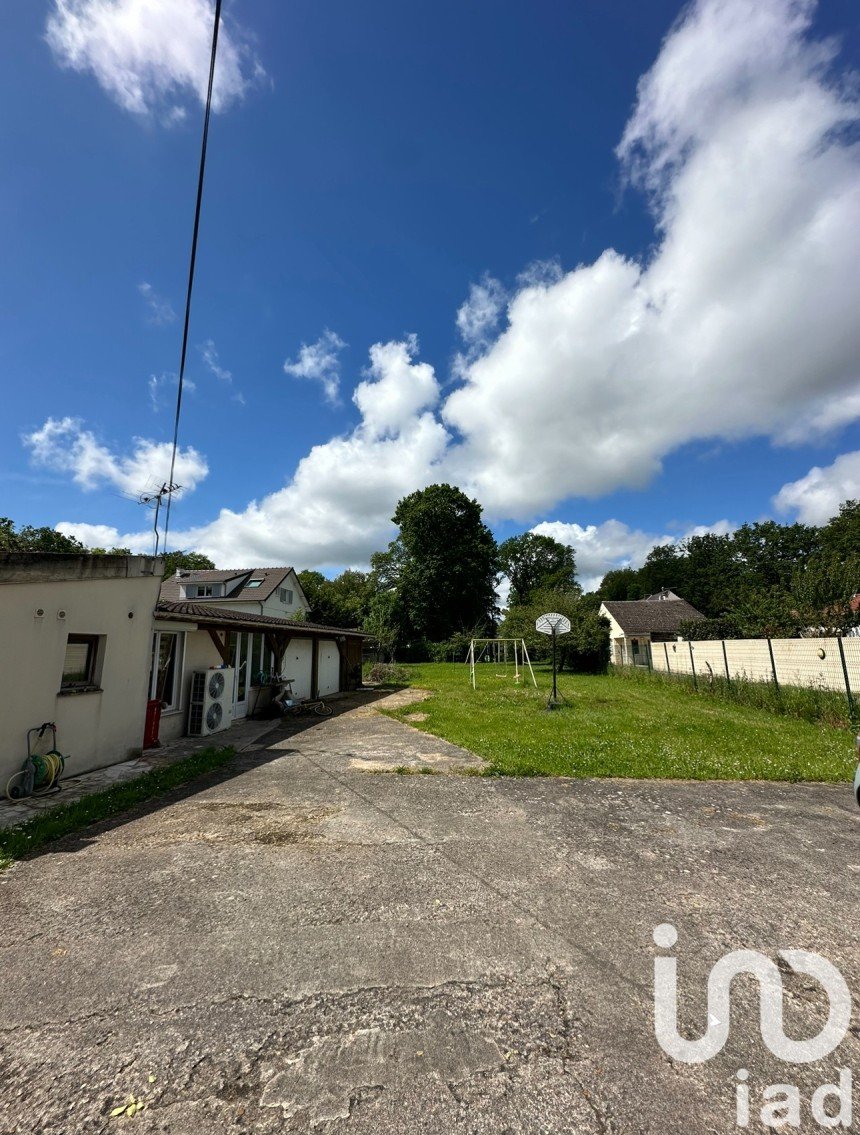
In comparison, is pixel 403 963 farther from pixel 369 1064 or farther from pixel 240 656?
pixel 240 656

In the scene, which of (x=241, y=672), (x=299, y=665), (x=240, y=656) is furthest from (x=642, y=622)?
(x=240, y=656)

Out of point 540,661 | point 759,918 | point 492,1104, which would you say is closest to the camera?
point 492,1104

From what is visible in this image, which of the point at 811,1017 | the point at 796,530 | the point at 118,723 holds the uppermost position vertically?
the point at 796,530

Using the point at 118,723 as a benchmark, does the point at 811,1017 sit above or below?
below

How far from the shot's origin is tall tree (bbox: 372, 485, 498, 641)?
4606 cm

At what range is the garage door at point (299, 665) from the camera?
56.4 feet

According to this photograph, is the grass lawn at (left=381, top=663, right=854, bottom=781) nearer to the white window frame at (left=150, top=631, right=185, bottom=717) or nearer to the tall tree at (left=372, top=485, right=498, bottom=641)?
the white window frame at (left=150, top=631, right=185, bottom=717)

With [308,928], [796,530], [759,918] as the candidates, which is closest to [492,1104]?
[308,928]

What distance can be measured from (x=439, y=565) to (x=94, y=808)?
1618 inches

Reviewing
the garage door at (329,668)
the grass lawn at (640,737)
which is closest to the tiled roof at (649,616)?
the grass lawn at (640,737)

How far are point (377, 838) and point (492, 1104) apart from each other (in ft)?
10.4

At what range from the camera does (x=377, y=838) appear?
203 inches

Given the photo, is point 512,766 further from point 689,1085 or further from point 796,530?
point 796,530

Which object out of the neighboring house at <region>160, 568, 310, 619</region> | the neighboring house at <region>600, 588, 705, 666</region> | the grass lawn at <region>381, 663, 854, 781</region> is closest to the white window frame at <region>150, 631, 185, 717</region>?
the grass lawn at <region>381, 663, 854, 781</region>
